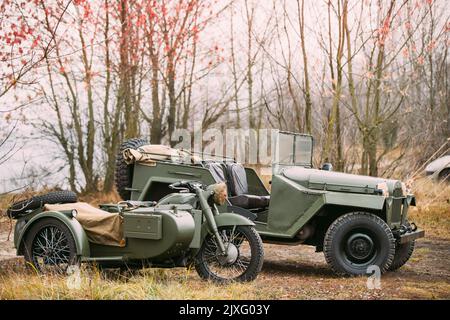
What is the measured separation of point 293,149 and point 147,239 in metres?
2.46

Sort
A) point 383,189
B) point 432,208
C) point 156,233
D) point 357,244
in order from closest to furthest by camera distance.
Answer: point 156,233
point 357,244
point 383,189
point 432,208

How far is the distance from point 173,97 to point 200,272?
781cm

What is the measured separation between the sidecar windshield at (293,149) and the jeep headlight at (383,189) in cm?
106

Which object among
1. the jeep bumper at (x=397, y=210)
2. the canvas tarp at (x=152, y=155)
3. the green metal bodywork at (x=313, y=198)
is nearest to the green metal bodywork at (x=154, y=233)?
the green metal bodywork at (x=313, y=198)

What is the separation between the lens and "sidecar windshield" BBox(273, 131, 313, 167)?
25.1 ft

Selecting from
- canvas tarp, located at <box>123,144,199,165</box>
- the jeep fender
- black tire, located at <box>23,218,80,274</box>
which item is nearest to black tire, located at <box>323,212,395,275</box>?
canvas tarp, located at <box>123,144,199,165</box>

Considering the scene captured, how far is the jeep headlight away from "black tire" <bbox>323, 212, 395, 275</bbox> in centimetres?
27

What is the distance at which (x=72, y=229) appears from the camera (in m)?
6.14

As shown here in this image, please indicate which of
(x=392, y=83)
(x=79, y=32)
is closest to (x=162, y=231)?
(x=79, y=32)

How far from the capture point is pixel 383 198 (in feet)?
23.1

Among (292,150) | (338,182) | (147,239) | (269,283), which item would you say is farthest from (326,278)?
(147,239)

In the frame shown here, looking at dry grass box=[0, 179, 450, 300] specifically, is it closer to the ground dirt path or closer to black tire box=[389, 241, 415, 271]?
the ground dirt path

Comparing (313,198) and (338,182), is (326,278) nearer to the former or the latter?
(313,198)
